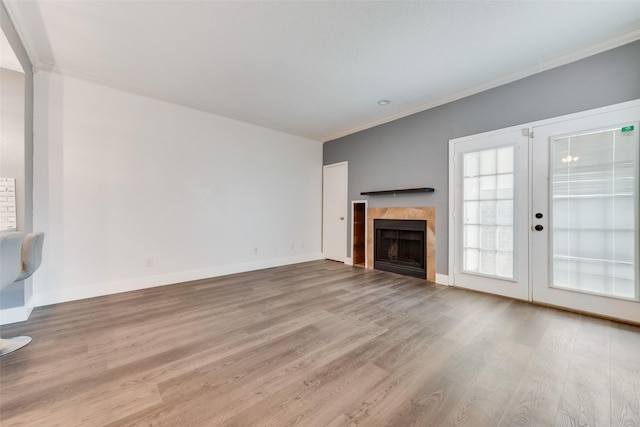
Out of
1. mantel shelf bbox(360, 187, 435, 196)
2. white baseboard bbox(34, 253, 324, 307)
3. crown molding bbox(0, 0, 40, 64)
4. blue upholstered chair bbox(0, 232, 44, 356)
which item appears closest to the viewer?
blue upholstered chair bbox(0, 232, 44, 356)

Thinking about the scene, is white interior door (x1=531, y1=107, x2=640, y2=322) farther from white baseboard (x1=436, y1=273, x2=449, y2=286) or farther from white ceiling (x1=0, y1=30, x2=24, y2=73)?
white ceiling (x1=0, y1=30, x2=24, y2=73)

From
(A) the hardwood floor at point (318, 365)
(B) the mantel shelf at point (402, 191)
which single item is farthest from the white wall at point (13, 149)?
(B) the mantel shelf at point (402, 191)

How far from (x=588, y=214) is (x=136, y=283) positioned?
553 centimetres

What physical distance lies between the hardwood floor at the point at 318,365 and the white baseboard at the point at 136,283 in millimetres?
175

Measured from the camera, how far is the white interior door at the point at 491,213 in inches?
120

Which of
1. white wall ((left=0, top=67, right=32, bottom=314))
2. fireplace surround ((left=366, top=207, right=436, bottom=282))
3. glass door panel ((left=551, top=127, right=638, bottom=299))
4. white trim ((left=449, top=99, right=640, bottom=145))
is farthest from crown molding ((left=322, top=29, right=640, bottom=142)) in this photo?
white wall ((left=0, top=67, right=32, bottom=314))

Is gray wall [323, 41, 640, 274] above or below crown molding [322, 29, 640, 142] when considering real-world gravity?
below

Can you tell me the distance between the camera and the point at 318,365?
69.1 inches

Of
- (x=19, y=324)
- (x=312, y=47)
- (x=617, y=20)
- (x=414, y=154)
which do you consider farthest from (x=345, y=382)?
(x=617, y=20)

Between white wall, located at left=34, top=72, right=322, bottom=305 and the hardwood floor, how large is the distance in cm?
64

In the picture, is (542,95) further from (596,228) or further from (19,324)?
(19,324)

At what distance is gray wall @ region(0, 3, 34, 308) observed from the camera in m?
2.38

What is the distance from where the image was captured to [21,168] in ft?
8.23

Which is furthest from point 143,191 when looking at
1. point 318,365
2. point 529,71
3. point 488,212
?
point 529,71
